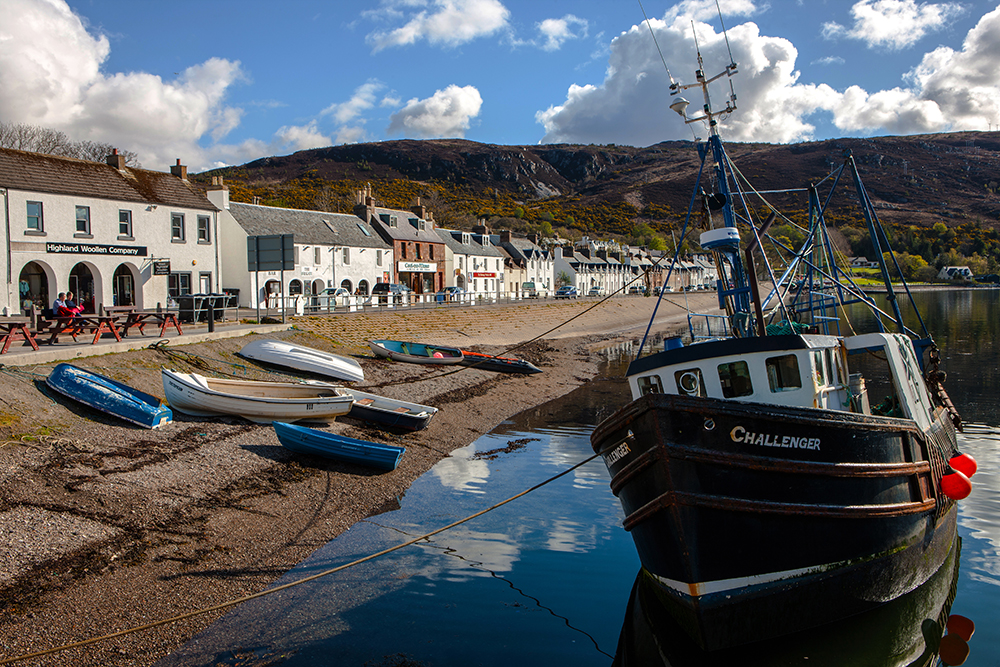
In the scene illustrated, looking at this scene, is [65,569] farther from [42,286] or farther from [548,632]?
[42,286]

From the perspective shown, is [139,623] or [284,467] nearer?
[139,623]

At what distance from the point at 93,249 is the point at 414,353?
16783mm

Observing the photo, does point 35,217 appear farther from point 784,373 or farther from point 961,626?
point 961,626

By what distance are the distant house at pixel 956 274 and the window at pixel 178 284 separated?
18037 cm

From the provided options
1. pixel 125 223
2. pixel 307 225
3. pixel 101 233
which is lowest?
pixel 101 233

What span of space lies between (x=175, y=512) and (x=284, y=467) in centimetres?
303

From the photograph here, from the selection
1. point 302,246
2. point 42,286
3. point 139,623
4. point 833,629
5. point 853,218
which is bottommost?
point 833,629

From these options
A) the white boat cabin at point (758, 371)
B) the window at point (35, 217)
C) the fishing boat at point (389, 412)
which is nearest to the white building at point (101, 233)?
the window at point (35, 217)

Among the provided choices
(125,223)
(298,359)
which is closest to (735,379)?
(298,359)

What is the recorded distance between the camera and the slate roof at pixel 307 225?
45938 mm

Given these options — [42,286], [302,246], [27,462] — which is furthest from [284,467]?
[302,246]

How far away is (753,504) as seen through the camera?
783 cm

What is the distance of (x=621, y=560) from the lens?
36.1 ft

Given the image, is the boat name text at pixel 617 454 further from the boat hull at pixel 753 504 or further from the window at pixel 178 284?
the window at pixel 178 284
